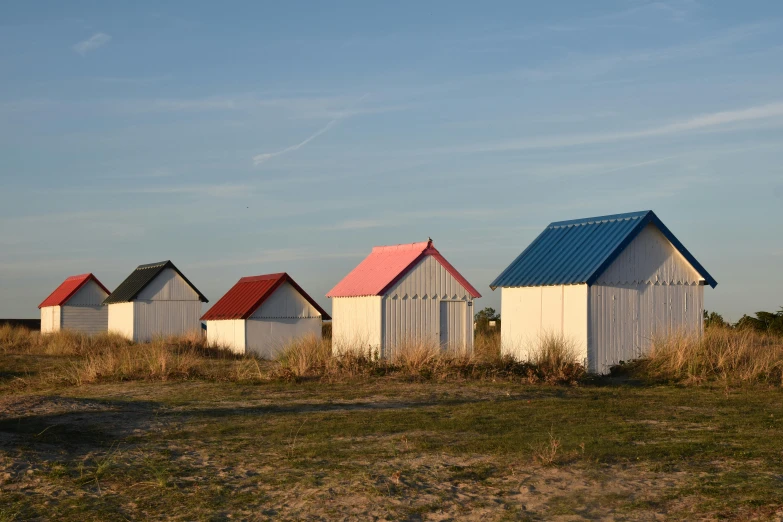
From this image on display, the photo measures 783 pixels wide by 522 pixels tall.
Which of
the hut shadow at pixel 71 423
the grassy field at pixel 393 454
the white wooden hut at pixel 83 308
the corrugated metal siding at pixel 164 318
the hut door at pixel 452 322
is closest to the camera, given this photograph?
the grassy field at pixel 393 454

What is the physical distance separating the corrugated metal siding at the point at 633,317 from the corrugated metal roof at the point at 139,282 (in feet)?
78.3

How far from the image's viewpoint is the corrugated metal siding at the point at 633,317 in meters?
20.3

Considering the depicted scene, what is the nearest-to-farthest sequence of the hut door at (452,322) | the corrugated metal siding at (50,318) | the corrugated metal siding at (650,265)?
the corrugated metal siding at (650,265) < the hut door at (452,322) < the corrugated metal siding at (50,318)

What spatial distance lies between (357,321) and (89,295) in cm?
2700

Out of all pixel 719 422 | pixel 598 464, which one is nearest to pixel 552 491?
pixel 598 464

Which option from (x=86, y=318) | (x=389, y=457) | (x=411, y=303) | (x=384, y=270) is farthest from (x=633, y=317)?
(x=86, y=318)

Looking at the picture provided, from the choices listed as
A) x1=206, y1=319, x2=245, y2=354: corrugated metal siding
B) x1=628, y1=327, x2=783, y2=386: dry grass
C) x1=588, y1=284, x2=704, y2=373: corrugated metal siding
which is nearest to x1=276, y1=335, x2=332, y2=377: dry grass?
x1=588, y1=284, x2=704, y2=373: corrugated metal siding

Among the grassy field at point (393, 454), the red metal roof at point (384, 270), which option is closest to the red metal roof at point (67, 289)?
the red metal roof at point (384, 270)

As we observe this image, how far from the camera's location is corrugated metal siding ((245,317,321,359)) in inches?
1253

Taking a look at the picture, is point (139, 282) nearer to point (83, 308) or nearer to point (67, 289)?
point (83, 308)

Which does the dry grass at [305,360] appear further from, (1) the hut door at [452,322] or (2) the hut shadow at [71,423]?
(1) the hut door at [452,322]

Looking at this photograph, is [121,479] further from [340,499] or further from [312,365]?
[312,365]

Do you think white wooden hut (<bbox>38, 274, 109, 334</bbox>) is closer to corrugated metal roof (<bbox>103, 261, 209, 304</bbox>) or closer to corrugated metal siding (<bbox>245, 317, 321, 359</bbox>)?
corrugated metal roof (<bbox>103, 261, 209, 304</bbox>)

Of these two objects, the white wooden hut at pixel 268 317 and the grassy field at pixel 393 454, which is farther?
the white wooden hut at pixel 268 317
